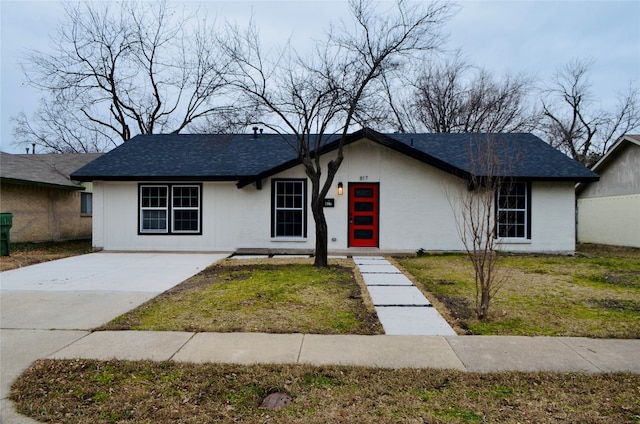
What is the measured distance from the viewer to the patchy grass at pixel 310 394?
8.58ft

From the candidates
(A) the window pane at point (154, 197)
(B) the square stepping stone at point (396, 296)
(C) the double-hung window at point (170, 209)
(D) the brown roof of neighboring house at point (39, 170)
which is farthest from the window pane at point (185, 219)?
(B) the square stepping stone at point (396, 296)

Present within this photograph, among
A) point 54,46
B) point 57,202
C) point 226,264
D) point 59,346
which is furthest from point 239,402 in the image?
point 54,46

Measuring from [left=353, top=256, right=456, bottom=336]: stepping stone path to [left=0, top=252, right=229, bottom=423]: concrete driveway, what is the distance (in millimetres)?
3779

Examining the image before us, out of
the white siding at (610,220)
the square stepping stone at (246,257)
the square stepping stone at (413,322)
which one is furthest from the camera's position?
the white siding at (610,220)

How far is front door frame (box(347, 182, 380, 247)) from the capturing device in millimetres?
11695

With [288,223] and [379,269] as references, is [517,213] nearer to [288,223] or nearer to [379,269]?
[379,269]

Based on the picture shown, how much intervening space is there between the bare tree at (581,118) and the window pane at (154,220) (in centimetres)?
2761

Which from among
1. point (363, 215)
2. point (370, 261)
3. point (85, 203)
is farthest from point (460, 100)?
point (85, 203)

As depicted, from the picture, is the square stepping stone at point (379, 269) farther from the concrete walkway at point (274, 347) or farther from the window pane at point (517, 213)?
the window pane at point (517, 213)

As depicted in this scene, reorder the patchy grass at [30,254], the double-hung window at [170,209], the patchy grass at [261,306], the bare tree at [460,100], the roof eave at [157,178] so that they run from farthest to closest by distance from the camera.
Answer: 1. the bare tree at [460,100]
2. the double-hung window at [170,209]
3. the roof eave at [157,178]
4. the patchy grass at [30,254]
5. the patchy grass at [261,306]

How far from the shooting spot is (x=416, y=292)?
6.45m

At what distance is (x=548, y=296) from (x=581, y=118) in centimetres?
2894

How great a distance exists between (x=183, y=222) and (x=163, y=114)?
49.6 feet

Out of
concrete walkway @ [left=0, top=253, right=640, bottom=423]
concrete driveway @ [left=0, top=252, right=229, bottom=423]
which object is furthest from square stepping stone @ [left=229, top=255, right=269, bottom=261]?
concrete walkway @ [left=0, top=253, right=640, bottom=423]
